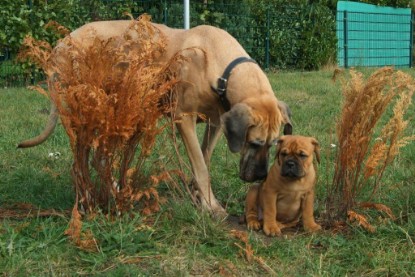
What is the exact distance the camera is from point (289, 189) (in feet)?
15.0

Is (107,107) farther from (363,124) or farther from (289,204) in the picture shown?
(363,124)

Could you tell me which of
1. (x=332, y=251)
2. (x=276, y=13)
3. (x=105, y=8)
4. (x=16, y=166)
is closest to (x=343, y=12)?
(x=276, y=13)

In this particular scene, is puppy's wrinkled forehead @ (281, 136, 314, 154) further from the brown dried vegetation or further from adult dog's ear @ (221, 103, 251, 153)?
the brown dried vegetation

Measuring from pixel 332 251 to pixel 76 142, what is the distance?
178cm

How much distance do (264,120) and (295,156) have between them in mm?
543

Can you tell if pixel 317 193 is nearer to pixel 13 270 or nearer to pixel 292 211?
pixel 292 211

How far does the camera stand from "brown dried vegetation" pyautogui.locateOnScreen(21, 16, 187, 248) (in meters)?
4.01

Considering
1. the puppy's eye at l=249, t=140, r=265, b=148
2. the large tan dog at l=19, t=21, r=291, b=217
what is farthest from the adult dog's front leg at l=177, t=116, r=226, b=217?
the puppy's eye at l=249, t=140, r=265, b=148

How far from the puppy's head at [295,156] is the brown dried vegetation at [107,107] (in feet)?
2.70

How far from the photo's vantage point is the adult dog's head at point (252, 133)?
4.86 metres

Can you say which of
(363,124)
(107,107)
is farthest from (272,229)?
(107,107)

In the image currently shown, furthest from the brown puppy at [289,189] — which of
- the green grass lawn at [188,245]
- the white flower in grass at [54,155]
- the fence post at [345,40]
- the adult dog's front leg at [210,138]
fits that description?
the fence post at [345,40]

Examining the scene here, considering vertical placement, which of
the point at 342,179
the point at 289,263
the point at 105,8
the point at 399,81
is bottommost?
the point at 289,263

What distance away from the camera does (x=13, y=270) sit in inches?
142
